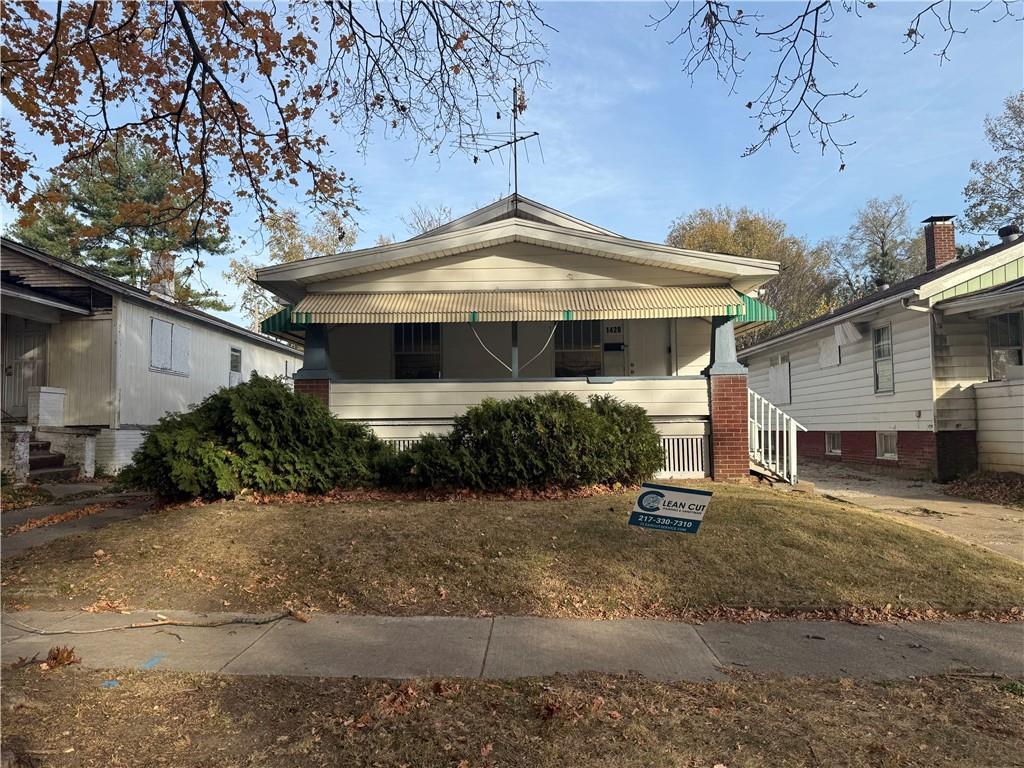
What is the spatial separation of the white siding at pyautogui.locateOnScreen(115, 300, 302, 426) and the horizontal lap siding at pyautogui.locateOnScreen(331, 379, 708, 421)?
11.6 feet

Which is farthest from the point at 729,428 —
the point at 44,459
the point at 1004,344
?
the point at 44,459

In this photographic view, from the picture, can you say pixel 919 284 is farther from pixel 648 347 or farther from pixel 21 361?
pixel 21 361

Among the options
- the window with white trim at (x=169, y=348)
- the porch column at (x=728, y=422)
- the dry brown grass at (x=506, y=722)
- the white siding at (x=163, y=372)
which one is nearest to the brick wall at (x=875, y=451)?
the porch column at (x=728, y=422)

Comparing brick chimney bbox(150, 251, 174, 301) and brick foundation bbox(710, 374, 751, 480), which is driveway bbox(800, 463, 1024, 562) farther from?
brick chimney bbox(150, 251, 174, 301)

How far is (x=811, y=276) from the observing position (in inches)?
1576

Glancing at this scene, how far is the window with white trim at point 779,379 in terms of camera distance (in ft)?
68.0

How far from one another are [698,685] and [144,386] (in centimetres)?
1497

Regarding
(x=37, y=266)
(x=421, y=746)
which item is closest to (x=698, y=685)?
(x=421, y=746)

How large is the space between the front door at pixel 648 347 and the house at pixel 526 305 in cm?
150

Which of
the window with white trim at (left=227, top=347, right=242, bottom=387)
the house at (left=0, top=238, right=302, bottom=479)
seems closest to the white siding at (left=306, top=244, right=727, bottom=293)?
the house at (left=0, top=238, right=302, bottom=479)

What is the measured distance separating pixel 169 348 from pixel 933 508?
16432mm

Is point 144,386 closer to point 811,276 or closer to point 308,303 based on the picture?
point 308,303

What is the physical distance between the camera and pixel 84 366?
14.2 meters

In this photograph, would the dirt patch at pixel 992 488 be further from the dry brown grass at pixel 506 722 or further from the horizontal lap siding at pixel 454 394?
the dry brown grass at pixel 506 722
